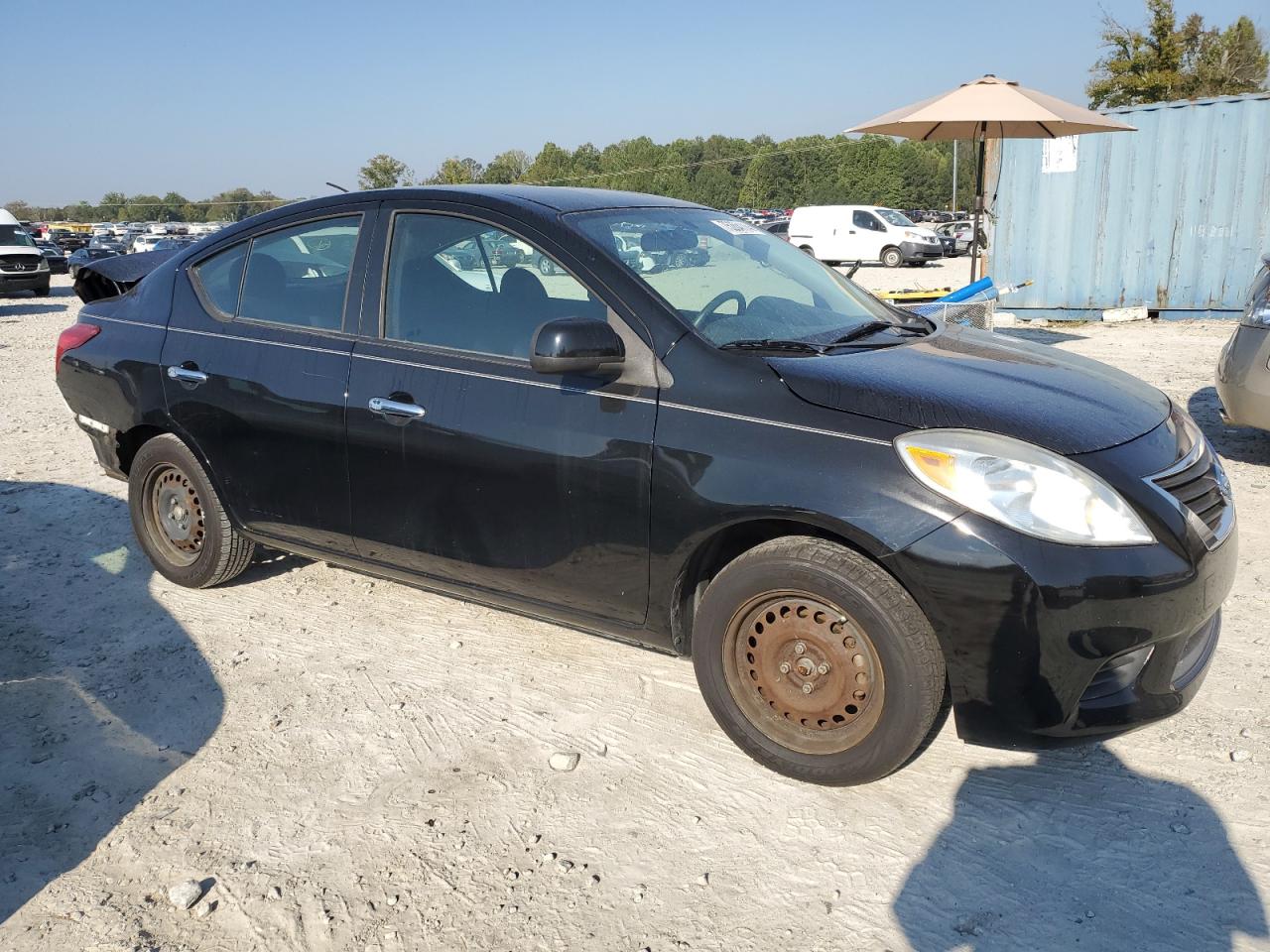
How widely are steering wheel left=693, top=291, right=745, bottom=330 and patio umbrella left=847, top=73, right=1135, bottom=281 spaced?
6824mm

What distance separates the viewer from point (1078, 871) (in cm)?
259

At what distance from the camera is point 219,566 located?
4.43m

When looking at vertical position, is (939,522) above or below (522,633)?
above

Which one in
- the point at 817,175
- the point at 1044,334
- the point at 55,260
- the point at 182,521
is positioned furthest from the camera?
the point at 817,175

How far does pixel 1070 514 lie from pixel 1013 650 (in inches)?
14.9

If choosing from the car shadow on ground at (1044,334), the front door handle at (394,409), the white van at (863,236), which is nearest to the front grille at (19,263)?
the white van at (863,236)

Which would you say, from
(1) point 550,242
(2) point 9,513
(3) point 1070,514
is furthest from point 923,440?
(2) point 9,513

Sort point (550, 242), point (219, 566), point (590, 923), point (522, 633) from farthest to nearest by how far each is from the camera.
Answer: point (219, 566), point (522, 633), point (550, 242), point (590, 923)

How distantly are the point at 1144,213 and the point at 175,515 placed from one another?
1326cm

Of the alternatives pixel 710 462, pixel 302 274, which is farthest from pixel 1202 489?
pixel 302 274

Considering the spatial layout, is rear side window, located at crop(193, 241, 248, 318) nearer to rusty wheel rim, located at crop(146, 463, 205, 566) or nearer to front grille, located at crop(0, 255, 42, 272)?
rusty wheel rim, located at crop(146, 463, 205, 566)

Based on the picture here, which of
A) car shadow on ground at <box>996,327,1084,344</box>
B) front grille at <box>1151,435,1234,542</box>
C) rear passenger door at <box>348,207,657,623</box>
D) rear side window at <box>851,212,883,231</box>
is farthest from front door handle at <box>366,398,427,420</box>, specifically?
rear side window at <box>851,212,883,231</box>

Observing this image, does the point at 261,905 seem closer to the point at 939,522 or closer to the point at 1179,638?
the point at 939,522

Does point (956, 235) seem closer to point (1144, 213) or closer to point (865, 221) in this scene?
point (865, 221)
